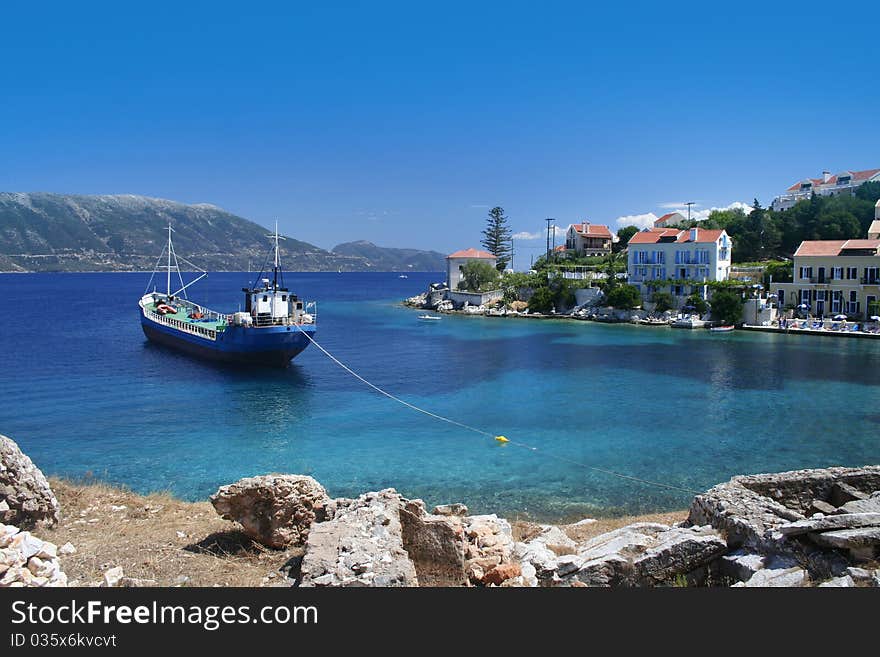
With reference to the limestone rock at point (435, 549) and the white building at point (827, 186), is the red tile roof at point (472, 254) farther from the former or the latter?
the limestone rock at point (435, 549)

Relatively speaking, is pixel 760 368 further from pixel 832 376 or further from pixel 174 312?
pixel 174 312

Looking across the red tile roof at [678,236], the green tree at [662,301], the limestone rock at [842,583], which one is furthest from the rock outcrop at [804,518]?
the red tile roof at [678,236]

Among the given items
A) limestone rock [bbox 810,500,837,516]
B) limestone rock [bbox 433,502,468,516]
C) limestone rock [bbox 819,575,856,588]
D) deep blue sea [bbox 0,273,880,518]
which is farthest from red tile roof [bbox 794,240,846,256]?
limestone rock [bbox 819,575,856,588]

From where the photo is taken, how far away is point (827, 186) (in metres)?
96.2

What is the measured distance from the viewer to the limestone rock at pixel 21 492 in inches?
388

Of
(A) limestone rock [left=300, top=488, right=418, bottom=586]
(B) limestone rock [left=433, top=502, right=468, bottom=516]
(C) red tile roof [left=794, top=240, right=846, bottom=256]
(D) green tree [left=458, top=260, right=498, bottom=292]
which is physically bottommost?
(B) limestone rock [left=433, top=502, right=468, bottom=516]

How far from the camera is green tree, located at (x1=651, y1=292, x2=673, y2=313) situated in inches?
2576

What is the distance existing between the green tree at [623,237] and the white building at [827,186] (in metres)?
22.5

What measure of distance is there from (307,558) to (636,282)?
67.5 metres

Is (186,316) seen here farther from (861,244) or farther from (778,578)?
(861,244)

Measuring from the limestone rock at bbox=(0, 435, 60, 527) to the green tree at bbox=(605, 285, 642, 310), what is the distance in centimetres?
6317

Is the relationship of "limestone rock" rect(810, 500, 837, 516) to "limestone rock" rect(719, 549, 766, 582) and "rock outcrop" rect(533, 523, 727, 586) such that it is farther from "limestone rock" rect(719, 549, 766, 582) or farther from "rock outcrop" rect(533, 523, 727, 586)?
"rock outcrop" rect(533, 523, 727, 586)

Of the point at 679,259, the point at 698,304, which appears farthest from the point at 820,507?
the point at 679,259

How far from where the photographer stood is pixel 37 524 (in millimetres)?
10305
